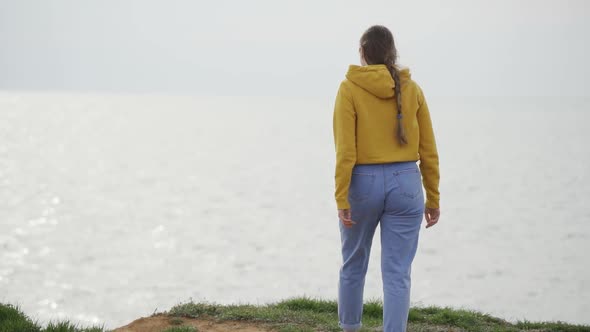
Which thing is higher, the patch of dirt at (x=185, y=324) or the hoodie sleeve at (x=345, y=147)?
the hoodie sleeve at (x=345, y=147)

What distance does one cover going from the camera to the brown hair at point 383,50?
4.81 metres

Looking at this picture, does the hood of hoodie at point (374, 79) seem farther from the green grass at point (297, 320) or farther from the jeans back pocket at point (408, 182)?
the green grass at point (297, 320)

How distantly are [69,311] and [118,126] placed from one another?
14361 cm

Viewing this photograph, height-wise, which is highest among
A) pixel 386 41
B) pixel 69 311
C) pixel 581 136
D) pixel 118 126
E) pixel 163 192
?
pixel 118 126

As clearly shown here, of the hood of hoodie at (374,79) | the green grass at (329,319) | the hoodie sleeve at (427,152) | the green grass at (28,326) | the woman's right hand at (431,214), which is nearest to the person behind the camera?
the hood of hoodie at (374,79)

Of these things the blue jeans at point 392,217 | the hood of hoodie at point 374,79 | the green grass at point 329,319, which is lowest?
the green grass at point 329,319

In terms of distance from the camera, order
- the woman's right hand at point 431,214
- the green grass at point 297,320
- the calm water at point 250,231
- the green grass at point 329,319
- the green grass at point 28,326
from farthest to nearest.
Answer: the calm water at point 250,231 < the green grass at point 329,319 < the green grass at point 297,320 < the green grass at point 28,326 < the woman's right hand at point 431,214

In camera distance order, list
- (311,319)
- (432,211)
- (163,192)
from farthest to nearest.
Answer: (163,192) < (311,319) < (432,211)

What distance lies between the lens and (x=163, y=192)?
71.0 meters

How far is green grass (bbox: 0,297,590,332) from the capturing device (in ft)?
21.4

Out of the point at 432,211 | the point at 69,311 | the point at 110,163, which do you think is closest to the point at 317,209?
the point at 69,311

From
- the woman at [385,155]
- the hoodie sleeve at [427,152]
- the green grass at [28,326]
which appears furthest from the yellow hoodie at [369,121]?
the green grass at [28,326]

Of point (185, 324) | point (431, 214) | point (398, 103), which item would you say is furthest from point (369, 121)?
point (185, 324)

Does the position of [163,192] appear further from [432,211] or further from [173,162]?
[432,211]
